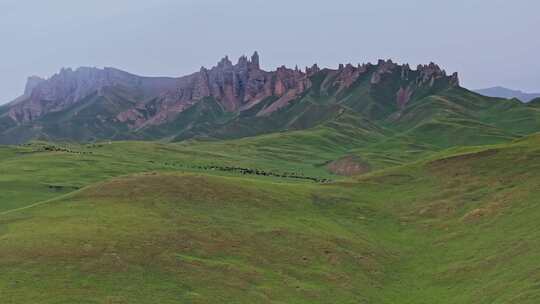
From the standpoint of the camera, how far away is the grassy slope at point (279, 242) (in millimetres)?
53656

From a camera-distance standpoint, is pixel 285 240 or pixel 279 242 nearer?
pixel 279 242

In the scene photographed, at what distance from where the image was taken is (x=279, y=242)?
70500 mm

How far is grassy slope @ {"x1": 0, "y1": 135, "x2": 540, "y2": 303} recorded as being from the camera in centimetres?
5366

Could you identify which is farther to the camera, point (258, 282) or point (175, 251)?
point (175, 251)

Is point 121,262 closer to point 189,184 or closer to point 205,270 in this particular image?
point 205,270

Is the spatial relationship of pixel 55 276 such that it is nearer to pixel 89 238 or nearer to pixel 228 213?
pixel 89 238

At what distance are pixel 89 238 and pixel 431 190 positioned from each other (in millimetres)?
60984

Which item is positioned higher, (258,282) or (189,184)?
(189,184)

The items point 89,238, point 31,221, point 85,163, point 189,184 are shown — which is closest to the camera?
point 89,238

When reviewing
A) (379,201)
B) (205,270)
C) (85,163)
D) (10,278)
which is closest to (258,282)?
(205,270)

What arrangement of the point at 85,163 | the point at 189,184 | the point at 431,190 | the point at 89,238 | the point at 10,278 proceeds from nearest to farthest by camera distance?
the point at 10,278, the point at 89,238, the point at 189,184, the point at 431,190, the point at 85,163

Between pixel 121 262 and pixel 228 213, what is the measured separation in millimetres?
25351

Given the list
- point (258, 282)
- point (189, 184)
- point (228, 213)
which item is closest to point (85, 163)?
point (189, 184)

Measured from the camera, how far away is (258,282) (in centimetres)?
5703
